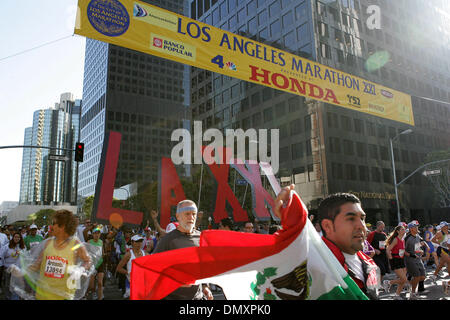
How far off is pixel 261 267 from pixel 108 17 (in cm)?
924

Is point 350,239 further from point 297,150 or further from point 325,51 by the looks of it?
point 325,51

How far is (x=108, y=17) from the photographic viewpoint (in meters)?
9.60

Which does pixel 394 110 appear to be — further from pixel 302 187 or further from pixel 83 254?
pixel 302 187

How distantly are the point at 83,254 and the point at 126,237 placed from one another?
7916mm

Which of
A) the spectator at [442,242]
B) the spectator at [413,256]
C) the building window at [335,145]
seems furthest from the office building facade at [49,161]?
the spectator at [413,256]

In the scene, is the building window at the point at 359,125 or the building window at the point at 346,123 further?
the building window at the point at 359,125

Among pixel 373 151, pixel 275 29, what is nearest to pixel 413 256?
pixel 373 151

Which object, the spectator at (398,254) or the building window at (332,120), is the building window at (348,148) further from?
the spectator at (398,254)

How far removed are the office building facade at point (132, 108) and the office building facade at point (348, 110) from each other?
5546cm

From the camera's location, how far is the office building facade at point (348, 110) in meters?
40.7

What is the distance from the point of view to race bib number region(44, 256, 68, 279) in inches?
155
